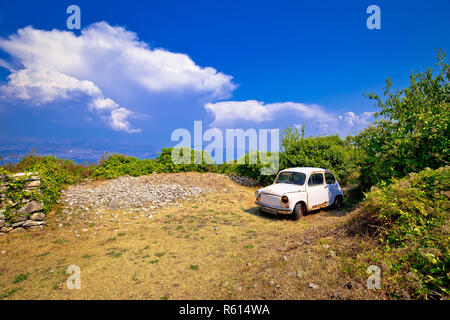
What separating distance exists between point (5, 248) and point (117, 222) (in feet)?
9.15

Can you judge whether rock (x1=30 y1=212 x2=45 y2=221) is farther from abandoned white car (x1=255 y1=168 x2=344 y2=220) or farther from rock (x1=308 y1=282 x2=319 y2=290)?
rock (x1=308 y1=282 x2=319 y2=290)

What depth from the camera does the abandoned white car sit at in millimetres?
7191

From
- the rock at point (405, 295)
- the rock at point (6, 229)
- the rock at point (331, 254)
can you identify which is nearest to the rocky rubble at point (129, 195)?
the rock at point (6, 229)

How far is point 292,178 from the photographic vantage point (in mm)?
8055

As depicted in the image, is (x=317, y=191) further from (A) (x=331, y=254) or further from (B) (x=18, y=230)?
(B) (x=18, y=230)

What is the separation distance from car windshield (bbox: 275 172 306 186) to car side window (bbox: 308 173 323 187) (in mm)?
303

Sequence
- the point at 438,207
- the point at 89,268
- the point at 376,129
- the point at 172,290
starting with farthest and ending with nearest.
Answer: the point at 376,129, the point at 89,268, the point at 172,290, the point at 438,207

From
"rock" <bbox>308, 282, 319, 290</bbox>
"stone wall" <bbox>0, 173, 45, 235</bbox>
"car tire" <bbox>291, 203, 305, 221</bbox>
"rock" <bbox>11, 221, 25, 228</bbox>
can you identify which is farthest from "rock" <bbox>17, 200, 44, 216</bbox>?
"car tire" <bbox>291, 203, 305, 221</bbox>

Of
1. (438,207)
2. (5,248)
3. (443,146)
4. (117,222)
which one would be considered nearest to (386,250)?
(438,207)

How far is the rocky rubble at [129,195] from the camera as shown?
8.57 m

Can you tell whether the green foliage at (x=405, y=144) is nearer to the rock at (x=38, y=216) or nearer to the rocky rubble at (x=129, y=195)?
the rocky rubble at (x=129, y=195)

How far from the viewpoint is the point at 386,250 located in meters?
3.05

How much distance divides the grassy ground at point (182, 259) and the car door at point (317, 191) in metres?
0.55
